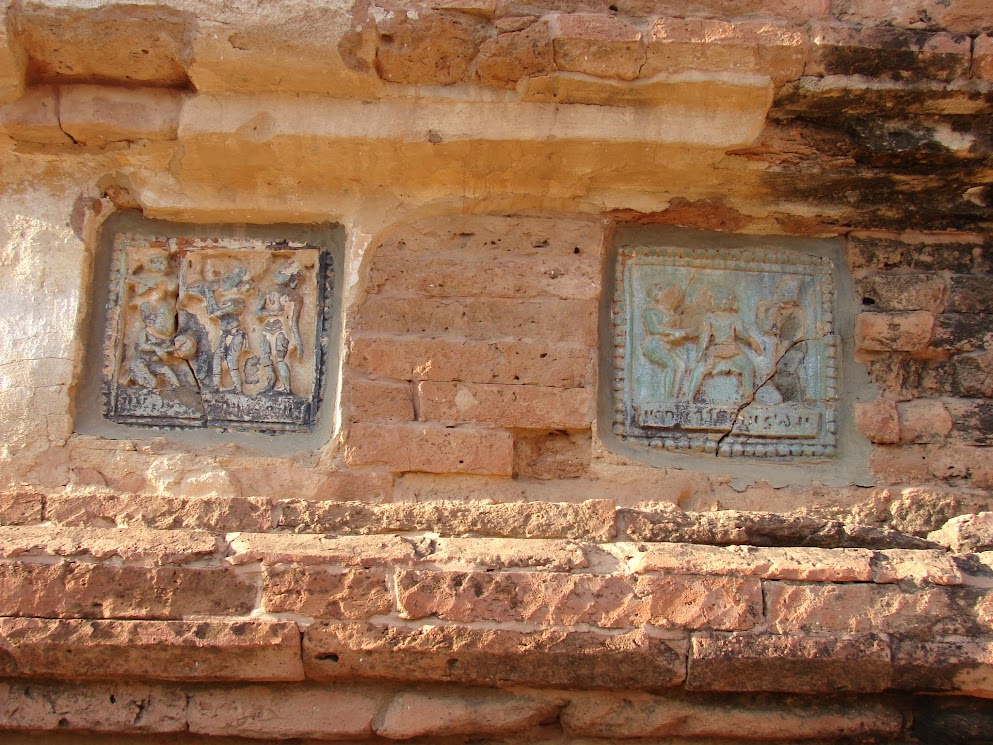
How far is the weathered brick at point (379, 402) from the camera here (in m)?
2.99

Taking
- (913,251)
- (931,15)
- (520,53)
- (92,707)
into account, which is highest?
(931,15)

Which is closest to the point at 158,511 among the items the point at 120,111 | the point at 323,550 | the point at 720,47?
the point at 323,550

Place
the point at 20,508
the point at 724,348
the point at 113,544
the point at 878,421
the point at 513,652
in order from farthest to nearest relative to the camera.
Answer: the point at 724,348
the point at 878,421
the point at 20,508
the point at 113,544
the point at 513,652

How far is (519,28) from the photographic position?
115 inches

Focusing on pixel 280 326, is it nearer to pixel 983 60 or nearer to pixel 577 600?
pixel 577 600

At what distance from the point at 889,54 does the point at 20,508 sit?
277 cm

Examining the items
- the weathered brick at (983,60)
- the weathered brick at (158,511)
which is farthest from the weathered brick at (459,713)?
the weathered brick at (983,60)

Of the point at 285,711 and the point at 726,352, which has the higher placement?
the point at 726,352

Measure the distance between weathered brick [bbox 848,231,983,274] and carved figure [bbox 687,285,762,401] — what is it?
42 cm

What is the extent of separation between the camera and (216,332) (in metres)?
3.18

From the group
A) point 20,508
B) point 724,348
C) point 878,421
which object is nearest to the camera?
point 20,508

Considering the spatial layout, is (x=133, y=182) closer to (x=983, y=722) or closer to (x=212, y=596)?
(x=212, y=596)

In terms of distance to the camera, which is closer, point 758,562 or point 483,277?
point 758,562

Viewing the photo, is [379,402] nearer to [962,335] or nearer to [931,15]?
[962,335]
